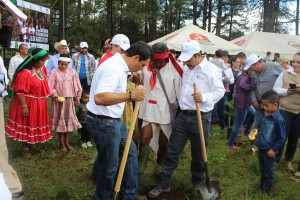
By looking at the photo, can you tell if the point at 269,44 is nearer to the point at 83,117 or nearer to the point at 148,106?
the point at 83,117

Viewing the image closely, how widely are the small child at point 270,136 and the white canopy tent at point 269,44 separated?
12311 mm

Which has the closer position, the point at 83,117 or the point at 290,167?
the point at 290,167

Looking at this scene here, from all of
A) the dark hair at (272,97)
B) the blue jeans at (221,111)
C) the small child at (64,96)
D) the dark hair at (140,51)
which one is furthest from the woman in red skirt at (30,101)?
the blue jeans at (221,111)

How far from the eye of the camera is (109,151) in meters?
3.21

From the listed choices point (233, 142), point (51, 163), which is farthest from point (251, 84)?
point (51, 163)

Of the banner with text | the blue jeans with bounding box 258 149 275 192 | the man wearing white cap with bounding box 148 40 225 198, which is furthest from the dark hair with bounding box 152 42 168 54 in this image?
the banner with text

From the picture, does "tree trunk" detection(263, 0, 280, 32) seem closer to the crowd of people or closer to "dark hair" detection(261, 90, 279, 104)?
the crowd of people

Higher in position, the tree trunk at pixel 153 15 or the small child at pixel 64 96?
the tree trunk at pixel 153 15

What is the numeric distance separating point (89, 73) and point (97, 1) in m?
26.6

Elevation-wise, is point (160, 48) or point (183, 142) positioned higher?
point (160, 48)

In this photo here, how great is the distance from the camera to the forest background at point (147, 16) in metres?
28.0

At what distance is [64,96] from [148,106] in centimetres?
200

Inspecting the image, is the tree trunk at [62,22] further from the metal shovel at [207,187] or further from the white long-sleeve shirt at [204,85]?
the metal shovel at [207,187]

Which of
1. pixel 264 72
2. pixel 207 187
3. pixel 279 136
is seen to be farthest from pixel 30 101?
pixel 264 72
